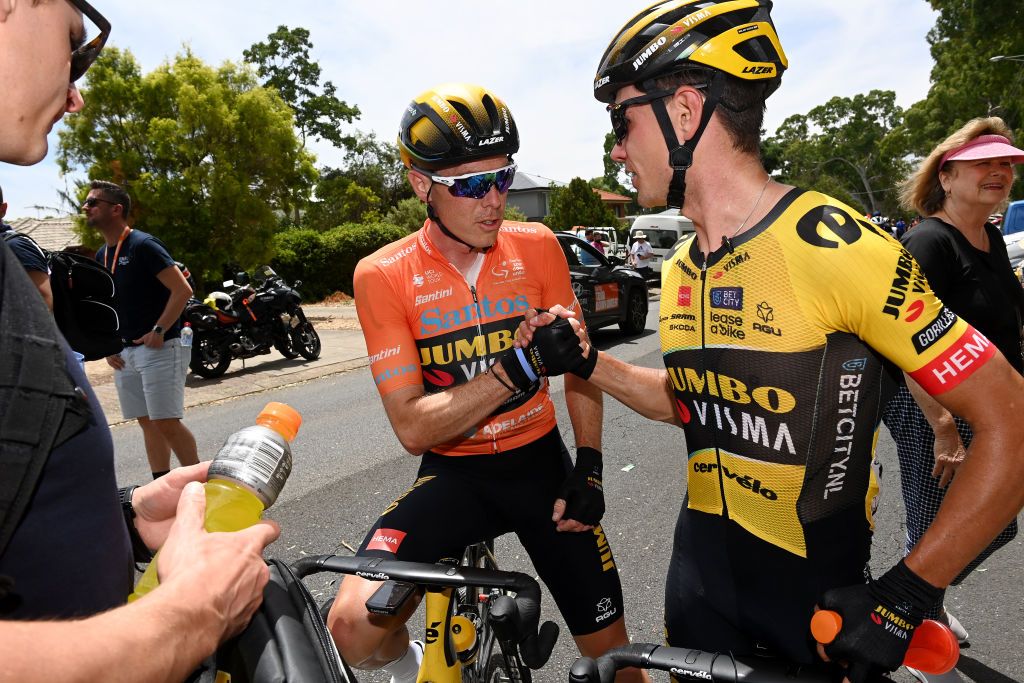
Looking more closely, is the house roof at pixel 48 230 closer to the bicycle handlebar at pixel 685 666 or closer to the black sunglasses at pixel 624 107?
the black sunglasses at pixel 624 107

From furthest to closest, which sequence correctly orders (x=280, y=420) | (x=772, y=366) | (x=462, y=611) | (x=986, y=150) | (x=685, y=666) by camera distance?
(x=986, y=150) < (x=462, y=611) < (x=772, y=366) < (x=280, y=420) < (x=685, y=666)

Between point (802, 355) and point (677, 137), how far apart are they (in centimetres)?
77

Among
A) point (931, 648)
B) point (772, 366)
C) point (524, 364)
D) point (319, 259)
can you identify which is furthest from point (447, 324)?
point (319, 259)

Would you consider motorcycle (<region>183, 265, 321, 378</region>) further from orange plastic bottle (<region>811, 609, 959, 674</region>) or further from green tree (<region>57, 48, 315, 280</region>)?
orange plastic bottle (<region>811, 609, 959, 674</region>)

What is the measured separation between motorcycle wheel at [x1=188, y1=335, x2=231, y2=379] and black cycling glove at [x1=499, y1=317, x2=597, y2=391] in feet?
33.4

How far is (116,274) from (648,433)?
5239 mm

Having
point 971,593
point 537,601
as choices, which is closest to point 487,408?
point 537,601

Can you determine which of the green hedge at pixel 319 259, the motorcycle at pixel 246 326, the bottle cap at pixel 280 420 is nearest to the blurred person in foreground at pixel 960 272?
the bottle cap at pixel 280 420

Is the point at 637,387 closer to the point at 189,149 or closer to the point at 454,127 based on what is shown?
the point at 454,127

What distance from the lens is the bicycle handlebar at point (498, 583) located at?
1.50 m

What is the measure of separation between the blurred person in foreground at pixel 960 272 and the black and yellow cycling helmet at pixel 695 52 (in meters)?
1.69

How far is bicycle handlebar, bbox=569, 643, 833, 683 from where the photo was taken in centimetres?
126

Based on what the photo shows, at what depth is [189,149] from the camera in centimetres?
1658

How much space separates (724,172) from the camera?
2.01 metres
